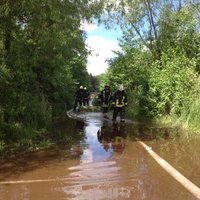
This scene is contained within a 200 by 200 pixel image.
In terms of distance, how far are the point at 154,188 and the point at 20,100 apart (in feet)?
19.0

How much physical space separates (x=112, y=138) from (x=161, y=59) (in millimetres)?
7867

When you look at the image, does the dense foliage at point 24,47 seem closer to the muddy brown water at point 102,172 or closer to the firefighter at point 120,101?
the muddy brown water at point 102,172

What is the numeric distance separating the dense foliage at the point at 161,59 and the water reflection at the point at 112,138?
2784 mm

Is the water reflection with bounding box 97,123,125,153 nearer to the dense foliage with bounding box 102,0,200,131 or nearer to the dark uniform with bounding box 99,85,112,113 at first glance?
the dense foliage with bounding box 102,0,200,131

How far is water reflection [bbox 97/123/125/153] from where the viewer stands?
34.2ft

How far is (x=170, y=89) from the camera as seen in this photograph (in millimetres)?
17438

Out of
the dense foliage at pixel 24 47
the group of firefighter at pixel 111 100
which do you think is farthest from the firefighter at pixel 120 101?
the dense foliage at pixel 24 47

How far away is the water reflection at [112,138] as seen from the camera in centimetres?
1043

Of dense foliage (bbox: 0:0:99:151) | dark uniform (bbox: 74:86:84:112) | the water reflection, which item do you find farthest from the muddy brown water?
dark uniform (bbox: 74:86:84:112)

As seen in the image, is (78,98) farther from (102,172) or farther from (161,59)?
(102,172)

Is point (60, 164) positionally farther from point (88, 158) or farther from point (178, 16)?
point (178, 16)

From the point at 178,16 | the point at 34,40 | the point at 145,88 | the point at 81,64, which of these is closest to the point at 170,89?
the point at 145,88

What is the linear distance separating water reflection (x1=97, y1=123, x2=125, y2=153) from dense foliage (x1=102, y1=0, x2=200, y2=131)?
2.78 m

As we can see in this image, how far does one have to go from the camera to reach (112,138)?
12.3 meters
